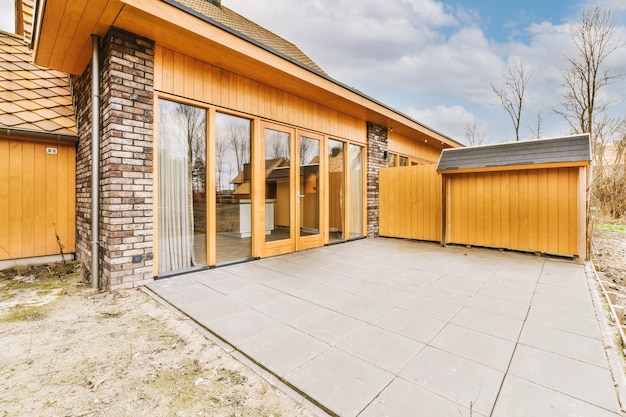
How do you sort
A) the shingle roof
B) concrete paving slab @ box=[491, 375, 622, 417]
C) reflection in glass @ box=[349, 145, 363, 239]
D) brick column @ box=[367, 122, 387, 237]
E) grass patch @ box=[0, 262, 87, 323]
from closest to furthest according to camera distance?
concrete paving slab @ box=[491, 375, 622, 417] < grass patch @ box=[0, 262, 87, 323] < the shingle roof < reflection in glass @ box=[349, 145, 363, 239] < brick column @ box=[367, 122, 387, 237]

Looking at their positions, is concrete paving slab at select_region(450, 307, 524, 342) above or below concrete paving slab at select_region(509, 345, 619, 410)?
above

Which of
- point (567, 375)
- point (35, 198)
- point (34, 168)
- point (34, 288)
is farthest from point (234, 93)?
point (567, 375)

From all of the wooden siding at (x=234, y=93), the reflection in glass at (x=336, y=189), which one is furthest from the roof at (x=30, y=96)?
the reflection in glass at (x=336, y=189)

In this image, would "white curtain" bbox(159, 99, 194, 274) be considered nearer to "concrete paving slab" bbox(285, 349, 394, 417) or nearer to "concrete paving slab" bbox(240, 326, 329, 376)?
"concrete paving slab" bbox(240, 326, 329, 376)

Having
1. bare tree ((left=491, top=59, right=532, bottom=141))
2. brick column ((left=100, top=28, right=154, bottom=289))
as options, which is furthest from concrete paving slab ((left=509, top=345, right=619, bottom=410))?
bare tree ((left=491, top=59, right=532, bottom=141))

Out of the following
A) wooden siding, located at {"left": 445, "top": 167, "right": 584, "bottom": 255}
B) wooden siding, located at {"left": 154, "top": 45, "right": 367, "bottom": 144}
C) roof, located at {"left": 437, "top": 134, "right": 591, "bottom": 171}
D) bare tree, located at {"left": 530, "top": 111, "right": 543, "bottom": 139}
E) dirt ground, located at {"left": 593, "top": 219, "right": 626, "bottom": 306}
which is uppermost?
bare tree, located at {"left": 530, "top": 111, "right": 543, "bottom": 139}

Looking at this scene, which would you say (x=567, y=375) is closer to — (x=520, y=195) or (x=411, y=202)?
(x=520, y=195)

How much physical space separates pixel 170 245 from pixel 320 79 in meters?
3.49

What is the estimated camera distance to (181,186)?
12.5ft

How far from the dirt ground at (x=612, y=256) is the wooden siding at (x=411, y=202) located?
263 cm

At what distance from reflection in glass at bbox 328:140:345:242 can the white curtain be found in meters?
3.08

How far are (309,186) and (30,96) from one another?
467cm

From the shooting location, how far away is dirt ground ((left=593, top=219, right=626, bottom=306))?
399 cm

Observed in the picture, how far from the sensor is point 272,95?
16.0 feet
